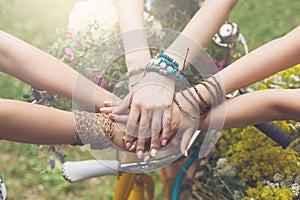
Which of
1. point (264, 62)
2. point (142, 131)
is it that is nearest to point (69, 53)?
point (142, 131)

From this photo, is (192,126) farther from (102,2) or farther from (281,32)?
(281,32)

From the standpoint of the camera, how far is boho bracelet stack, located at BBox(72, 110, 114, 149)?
113 cm

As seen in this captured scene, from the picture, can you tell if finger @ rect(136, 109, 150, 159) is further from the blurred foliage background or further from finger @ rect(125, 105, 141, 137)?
the blurred foliage background

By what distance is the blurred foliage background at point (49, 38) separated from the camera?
2.31 m

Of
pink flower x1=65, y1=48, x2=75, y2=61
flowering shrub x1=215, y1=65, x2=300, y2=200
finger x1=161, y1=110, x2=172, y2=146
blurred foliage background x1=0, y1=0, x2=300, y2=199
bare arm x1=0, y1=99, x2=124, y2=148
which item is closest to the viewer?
bare arm x1=0, y1=99, x2=124, y2=148

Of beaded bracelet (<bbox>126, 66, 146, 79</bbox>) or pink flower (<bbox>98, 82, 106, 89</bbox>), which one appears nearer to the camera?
beaded bracelet (<bbox>126, 66, 146, 79</bbox>)

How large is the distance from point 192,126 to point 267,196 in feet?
0.91

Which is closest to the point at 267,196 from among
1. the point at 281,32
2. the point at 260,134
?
the point at 260,134

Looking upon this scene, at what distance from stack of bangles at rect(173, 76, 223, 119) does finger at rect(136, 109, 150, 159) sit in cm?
8

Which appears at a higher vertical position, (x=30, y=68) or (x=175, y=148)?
(x=30, y=68)

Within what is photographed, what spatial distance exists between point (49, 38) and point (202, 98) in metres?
1.84

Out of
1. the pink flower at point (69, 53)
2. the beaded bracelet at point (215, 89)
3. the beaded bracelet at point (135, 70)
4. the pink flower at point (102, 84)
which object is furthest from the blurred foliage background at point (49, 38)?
the beaded bracelet at point (215, 89)

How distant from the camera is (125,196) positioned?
5.29 ft

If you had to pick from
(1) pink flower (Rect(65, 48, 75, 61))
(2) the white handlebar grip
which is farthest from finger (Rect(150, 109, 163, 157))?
(1) pink flower (Rect(65, 48, 75, 61))
